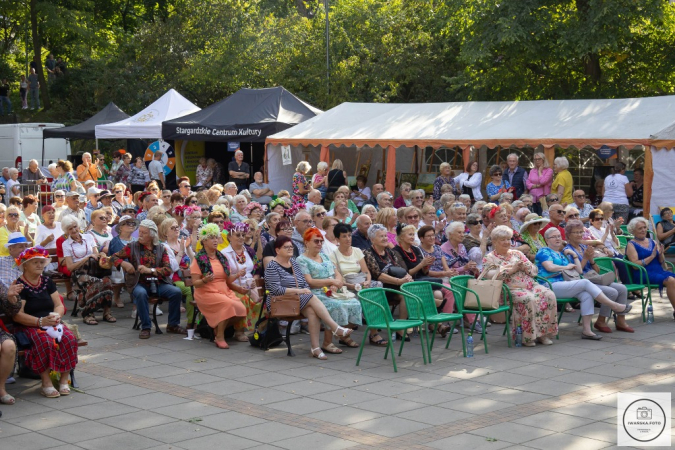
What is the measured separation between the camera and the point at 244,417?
23.4 ft

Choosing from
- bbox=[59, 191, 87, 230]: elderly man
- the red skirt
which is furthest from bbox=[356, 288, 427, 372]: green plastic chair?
bbox=[59, 191, 87, 230]: elderly man

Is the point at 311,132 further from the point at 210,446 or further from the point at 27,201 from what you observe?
the point at 210,446

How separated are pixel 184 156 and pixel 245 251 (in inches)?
566

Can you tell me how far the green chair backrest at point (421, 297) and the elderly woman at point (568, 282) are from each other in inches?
62.9

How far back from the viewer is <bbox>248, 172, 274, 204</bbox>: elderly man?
1803cm

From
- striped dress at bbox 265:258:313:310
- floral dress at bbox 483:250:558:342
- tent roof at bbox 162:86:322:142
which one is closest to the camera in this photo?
striped dress at bbox 265:258:313:310

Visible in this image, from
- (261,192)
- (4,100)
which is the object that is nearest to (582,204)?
(261,192)

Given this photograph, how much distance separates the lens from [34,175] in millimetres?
23750

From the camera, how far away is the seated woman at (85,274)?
36.0 ft

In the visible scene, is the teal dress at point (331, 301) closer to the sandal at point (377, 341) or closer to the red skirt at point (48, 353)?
the sandal at point (377, 341)

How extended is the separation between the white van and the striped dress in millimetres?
20700

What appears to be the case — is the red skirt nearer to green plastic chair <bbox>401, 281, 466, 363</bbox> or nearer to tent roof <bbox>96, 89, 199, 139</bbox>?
green plastic chair <bbox>401, 281, 466, 363</bbox>

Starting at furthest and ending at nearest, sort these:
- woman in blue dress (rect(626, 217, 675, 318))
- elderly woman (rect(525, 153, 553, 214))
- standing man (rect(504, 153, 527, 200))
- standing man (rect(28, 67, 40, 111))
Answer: standing man (rect(28, 67, 40, 111)), standing man (rect(504, 153, 527, 200)), elderly woman (rect(525, 153, 553, 214)), woman in blue dress (rect(626, 217, 675, 318))

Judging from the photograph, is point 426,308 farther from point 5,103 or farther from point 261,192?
point 5,103
